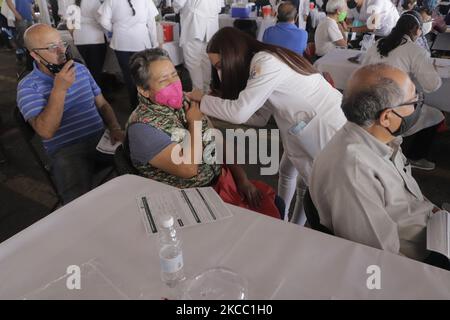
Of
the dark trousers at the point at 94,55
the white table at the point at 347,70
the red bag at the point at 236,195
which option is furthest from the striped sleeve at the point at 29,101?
the dark trousers at the point at 94,55

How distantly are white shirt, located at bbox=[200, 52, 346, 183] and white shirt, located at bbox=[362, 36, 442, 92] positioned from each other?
1001 mm

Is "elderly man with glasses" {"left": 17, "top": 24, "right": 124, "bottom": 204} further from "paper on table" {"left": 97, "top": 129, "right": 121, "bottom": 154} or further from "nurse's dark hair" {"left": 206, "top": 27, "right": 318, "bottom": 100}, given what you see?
"nurse's dark hair" {"left": 206, "top": 27, "right": 318, "bottom": 100}

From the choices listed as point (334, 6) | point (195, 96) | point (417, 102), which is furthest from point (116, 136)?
point (334, 6)

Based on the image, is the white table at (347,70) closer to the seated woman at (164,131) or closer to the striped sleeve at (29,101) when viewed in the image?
the seated woman at (164,131)


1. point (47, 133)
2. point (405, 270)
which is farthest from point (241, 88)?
point (405, 270)

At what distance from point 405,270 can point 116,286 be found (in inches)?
29.1

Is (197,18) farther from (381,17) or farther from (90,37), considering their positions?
(381,17)

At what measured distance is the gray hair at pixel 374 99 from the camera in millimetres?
1128

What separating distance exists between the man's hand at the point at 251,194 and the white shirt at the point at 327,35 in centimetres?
265

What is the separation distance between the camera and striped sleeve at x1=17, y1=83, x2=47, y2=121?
1.77 metres

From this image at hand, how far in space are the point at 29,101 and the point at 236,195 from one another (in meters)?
1.16

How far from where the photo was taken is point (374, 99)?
1130mm

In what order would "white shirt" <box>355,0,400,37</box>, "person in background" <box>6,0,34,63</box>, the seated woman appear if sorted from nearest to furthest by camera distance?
the seated woman → "white shirt" <box>355,0,400,37</box> → "person in background" <box>6,0,34,63</box>

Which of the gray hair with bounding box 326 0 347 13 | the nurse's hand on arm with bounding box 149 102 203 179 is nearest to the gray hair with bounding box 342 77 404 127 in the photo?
the nurse's hand on arm with bounding box 149 102 203 179
